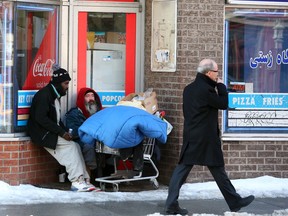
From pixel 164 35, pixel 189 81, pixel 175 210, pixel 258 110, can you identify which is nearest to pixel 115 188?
pixel 175 210

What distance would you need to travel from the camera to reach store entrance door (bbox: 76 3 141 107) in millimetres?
10828

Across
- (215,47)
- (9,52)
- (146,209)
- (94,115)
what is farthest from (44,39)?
(146,209)

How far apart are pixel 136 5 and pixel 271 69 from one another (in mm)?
2117

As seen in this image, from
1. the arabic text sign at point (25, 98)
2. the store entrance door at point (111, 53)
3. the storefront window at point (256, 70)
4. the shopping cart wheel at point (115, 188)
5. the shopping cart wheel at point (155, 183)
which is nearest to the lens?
the shopping cart wheel at point (115, 188)

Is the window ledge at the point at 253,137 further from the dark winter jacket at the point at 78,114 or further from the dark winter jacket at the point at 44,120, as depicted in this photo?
the dark winter jacket at the point at 44,120

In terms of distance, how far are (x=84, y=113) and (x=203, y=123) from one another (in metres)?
2.53

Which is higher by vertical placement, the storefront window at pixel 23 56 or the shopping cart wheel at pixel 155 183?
the storefront window at pixel 23 56

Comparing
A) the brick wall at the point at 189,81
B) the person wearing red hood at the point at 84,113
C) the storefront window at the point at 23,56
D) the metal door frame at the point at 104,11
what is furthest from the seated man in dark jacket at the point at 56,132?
the brick wall at the point at 189,81

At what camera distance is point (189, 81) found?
33.7ft

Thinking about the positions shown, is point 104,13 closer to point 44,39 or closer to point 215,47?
point 44,39

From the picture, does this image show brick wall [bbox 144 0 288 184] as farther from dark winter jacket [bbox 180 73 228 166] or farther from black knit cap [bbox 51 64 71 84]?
dark winter jacket [bbox 180 73 228 166]

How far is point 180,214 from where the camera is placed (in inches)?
335

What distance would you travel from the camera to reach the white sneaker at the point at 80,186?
985cm

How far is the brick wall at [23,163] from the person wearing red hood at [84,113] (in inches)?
20.4
